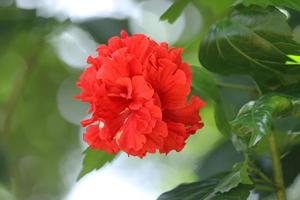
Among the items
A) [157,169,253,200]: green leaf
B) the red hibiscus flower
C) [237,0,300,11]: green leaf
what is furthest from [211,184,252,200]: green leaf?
[237,0,300,11]: green leaf

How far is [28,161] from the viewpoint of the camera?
6.42 ft

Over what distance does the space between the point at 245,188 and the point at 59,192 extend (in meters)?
1.38

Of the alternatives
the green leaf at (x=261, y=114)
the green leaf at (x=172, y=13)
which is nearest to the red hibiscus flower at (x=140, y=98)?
the green leaf at (x=261, y=114)

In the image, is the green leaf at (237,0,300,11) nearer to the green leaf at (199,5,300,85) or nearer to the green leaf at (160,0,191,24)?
the green leaf at (199,5,300,85)

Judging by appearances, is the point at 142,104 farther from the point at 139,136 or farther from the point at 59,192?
the point at 59,192

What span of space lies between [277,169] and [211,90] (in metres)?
0.13

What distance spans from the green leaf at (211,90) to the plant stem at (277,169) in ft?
0.19

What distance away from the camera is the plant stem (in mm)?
881

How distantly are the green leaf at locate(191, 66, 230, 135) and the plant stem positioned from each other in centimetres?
6

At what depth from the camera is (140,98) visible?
0.71 meters

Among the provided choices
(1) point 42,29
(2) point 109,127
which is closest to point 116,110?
(2) point 109,127

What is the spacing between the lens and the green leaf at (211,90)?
2.95ft

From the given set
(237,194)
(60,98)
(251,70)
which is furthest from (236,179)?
(60,98)

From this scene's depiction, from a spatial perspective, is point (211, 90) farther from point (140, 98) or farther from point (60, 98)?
point (60, 98)
